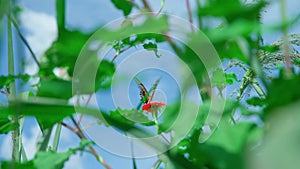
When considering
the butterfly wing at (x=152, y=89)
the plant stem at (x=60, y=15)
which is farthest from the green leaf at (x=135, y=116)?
the plant stem at (x=60, y=15)

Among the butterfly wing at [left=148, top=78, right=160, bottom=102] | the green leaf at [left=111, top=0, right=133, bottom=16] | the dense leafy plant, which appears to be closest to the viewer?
the dense leafy plant

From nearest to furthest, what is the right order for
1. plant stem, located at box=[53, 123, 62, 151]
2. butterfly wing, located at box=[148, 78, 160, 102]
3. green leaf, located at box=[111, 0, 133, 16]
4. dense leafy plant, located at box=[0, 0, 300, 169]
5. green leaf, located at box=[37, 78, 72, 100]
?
dense leafy plant, located at box=[0, 0, 300, 169] → green leaf, located at box=[37, 78, 72, 100] → green leaf, located at box=[111, 0, 133, 16] → butterfly wing, located at box=[148, 78, 160, 102] → plant stem, located at box=[53, 123, 62, 151]

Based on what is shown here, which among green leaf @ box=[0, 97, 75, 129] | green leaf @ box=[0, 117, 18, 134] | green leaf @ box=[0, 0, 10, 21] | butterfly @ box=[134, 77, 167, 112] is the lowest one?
butterfly @ box=[134, 77, 167, 112]

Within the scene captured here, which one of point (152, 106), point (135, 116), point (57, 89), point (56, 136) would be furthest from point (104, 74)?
point (56, 136)

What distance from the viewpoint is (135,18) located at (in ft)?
1.89

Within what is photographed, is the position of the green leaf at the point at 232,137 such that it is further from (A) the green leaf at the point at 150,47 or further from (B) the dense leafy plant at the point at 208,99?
(A) the green leaf at the point at 150,47

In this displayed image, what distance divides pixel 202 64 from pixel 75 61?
0.12 meters

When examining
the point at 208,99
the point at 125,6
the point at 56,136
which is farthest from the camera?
the point at 56,136

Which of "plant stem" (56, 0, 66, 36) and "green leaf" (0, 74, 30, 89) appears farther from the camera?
"green leaf" (0, 74, 30, 89)

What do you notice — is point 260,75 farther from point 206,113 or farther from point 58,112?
point 58,112

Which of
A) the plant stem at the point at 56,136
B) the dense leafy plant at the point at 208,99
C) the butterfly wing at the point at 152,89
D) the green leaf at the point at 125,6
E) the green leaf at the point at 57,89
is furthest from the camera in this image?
the plant stem at the point at 56,136

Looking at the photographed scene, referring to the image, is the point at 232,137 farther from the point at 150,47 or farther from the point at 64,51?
the point at 150,47

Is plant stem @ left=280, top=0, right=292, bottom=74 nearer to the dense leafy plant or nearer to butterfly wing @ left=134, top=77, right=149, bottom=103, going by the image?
the dense leafy plant

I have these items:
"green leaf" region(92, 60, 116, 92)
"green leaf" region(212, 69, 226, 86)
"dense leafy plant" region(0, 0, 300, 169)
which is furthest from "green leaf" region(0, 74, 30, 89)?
"green leaf" region(212, 69, 226, 86)
